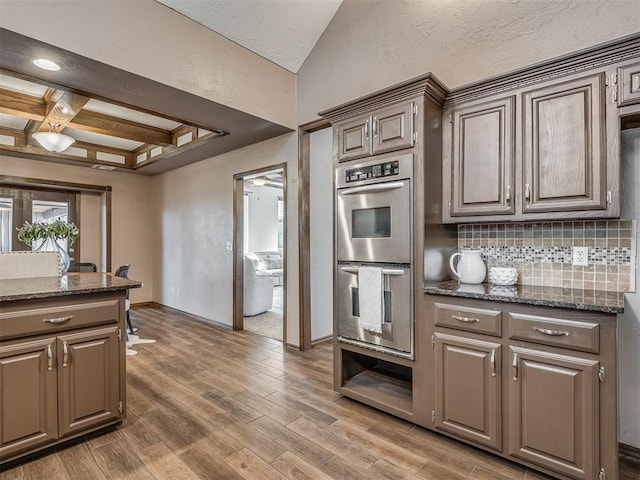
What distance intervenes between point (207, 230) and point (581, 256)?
4.59 meters

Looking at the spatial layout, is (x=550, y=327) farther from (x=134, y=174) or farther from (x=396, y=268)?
(x=134, y=174)

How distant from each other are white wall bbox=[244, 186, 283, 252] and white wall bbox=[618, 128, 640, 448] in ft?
26.1

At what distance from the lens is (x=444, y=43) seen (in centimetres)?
266

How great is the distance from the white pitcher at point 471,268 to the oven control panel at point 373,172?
77cm

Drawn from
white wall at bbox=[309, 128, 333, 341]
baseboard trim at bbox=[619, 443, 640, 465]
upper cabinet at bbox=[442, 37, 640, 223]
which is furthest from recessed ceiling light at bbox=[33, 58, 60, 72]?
baseboard trim at bbox=[619, 443, 640, 465]

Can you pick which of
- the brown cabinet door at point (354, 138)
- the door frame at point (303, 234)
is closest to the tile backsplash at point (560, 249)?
the brown cabinet door at point (354, 138)

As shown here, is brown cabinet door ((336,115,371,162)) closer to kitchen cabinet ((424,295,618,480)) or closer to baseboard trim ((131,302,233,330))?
kitchen cabinet ((424,295,618,480))

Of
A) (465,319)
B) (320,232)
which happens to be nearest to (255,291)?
(320,232)

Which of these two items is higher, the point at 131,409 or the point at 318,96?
the point at 318,96

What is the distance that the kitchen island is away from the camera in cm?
182

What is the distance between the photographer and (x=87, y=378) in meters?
2.07

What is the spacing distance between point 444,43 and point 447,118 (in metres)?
0.75

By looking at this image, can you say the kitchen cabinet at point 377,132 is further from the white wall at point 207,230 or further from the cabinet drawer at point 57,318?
the cabinet drawer at point 57,318

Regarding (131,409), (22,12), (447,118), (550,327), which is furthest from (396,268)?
(22,12)
